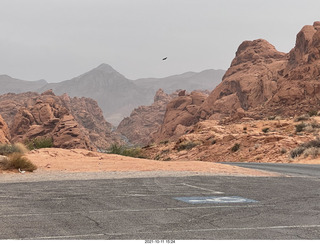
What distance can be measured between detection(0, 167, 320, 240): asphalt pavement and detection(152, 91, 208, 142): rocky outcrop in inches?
3093

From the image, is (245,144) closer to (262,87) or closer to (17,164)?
Result: (17,164)

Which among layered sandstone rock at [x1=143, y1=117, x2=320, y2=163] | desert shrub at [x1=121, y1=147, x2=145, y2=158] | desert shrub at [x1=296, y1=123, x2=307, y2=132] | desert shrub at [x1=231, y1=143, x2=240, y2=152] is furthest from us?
desert shrub at [x1=121, y1=147, x2=145, y2=158]

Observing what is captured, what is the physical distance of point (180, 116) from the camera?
10100 cm

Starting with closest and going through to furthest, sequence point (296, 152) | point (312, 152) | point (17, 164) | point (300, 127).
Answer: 1. point (17, 164)
2. point (312, 152)
3. point (296, 152)
4. point (300, 127)

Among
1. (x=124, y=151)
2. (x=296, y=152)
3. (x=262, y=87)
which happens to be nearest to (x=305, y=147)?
(x=296, y=152)

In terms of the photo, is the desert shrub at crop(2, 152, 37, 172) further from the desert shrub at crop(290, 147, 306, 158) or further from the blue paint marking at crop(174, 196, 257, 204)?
the desert shrub at crop(290, 147, 306, 158)

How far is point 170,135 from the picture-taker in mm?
97000

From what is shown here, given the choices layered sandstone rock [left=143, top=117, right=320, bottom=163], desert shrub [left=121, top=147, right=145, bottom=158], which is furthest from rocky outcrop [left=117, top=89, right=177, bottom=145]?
layered sandstone rock [left=143, top=117, right=320, bottom=163]

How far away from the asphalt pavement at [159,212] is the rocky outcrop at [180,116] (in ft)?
258

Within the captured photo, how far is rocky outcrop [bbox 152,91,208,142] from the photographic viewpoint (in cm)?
9732

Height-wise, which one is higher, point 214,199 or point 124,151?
point 214,199

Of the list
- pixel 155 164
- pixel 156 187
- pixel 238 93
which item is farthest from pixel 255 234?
pixel 238 93

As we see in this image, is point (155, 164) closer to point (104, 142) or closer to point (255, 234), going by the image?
point (255, 234)

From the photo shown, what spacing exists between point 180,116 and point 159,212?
9217cm
